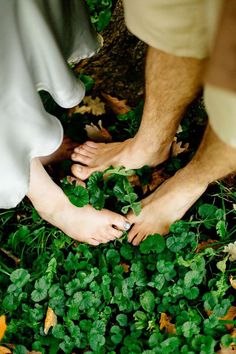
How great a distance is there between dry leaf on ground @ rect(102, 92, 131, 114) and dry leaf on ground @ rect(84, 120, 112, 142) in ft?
0.32

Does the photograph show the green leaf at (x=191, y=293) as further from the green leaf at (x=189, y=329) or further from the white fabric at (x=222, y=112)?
the white fabric at (x=222, y=112)

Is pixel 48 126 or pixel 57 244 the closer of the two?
pixel 48 126

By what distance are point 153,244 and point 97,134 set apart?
1.97 ft

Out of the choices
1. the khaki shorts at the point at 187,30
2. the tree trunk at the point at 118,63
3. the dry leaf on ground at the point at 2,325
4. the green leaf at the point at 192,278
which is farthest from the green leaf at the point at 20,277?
the khaki shorts at the point at 187,30

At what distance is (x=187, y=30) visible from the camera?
4.73 feet

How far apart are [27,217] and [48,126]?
0.64 meters

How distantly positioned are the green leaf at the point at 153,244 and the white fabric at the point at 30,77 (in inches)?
21.5

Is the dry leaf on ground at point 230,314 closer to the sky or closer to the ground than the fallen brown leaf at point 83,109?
closer to the ground

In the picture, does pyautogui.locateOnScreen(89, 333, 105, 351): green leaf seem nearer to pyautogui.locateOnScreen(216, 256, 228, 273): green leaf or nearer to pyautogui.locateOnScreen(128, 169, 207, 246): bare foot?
pyautogui.locateOnScreen(128, 169, 207, 246): bare foot

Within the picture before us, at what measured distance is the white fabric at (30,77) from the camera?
5.24ft

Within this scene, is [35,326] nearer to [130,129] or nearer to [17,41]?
[130,129]

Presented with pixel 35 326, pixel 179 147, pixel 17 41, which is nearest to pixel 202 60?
pixel 17 41

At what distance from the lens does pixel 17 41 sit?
5.32 feet

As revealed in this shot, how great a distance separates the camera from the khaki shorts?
4.11ft
